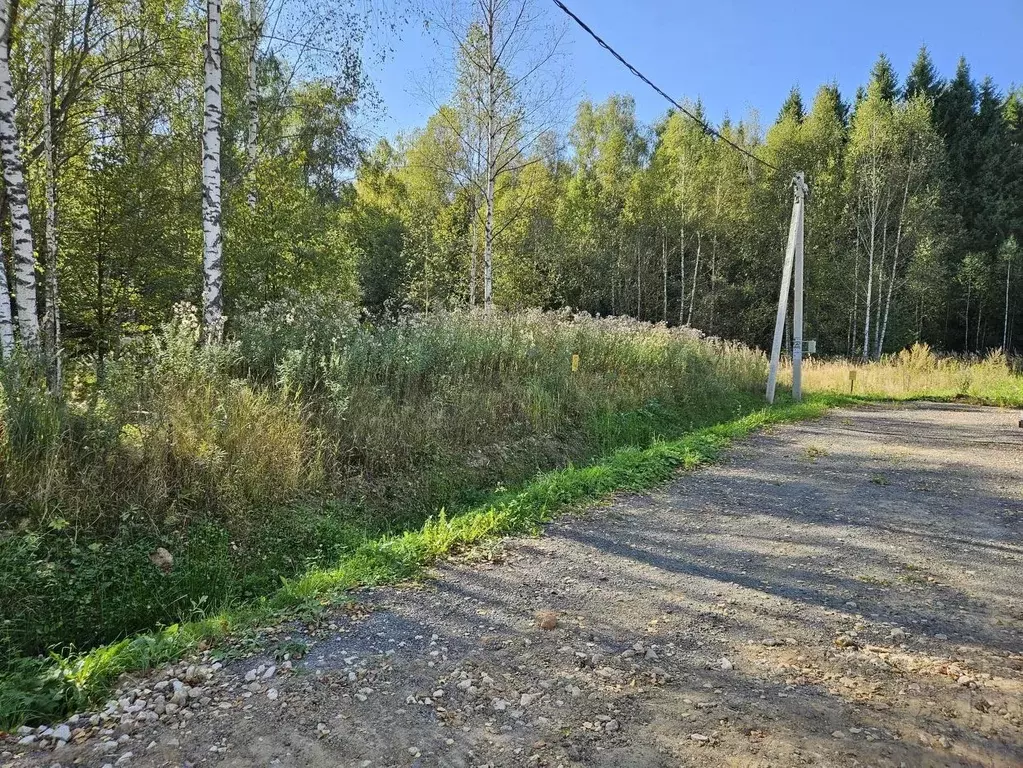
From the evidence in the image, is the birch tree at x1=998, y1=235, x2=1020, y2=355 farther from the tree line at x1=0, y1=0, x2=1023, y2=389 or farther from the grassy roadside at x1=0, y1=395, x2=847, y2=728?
the grassy roadside at x1=0, y1=395, x2=847, y2=728

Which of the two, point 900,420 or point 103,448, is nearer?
point 103,448

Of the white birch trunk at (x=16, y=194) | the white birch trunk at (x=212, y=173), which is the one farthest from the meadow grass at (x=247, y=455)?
the white birch trunk at (x=16, y=194)

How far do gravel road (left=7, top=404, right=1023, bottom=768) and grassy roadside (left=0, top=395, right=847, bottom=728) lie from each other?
19 centimetres

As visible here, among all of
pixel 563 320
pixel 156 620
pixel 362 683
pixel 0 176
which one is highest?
pixel 0 176

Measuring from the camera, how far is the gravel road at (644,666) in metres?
2.12

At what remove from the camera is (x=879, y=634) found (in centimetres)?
296

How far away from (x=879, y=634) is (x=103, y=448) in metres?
5.16

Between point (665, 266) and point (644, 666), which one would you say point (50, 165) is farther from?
point (665, 266)

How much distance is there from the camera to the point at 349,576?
12.1 ft

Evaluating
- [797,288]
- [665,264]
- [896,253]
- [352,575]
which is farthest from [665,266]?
[352,575]

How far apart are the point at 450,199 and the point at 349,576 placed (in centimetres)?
2870

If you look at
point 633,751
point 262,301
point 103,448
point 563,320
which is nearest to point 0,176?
point 262,301

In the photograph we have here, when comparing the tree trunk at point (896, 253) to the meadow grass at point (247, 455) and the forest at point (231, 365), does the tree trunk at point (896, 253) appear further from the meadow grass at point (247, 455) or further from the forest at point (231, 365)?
the meadow grass at point (247, 455)

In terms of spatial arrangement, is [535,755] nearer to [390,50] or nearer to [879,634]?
[879,634]
